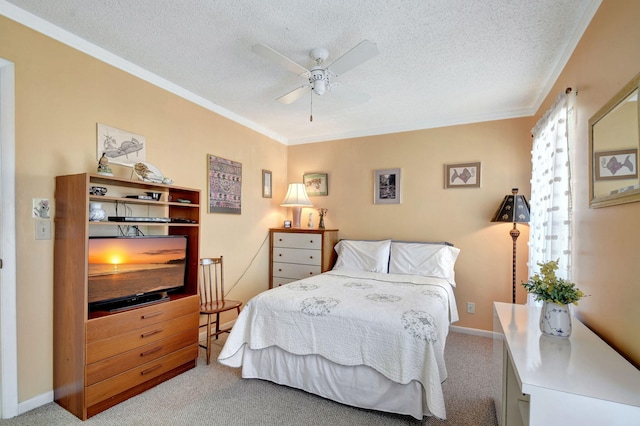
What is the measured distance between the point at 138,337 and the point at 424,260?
9.24 feet

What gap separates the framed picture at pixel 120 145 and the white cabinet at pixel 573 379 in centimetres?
291

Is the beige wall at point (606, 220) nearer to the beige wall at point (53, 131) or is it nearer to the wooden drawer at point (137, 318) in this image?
the wooden drawer at point (137, 318)

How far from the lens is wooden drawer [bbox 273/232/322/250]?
3953 millimetres

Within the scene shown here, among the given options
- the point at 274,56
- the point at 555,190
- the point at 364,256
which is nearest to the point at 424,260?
the point at 364,256

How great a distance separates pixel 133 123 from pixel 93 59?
510mm

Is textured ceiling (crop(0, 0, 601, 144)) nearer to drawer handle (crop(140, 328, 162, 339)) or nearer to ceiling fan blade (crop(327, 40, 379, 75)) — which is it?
ceiling fan blade (crop(327, 40, 379, 75))

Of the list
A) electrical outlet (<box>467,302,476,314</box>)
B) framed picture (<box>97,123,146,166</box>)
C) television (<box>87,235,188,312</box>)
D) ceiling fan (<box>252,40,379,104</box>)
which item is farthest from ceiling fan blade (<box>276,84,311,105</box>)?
electrical outlet (<box>467,302,476,314</box>)

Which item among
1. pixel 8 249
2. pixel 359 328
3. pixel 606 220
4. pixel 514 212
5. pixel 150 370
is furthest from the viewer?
pixel 514 212

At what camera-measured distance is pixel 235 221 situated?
3.70 metres

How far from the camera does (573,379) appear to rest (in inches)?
40.8

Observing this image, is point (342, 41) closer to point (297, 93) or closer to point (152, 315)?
point (297, 93)

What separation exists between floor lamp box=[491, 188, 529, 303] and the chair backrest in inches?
119

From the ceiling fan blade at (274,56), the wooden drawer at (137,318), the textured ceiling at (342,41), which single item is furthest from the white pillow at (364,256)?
the ceiling fan blade at (274,56)

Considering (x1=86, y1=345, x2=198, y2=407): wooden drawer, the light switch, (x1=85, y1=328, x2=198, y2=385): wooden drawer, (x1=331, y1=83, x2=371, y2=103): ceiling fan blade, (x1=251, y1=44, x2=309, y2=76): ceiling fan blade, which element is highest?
(x1=251, y1=44, x2=309, y2=76): ceiling fan blade
